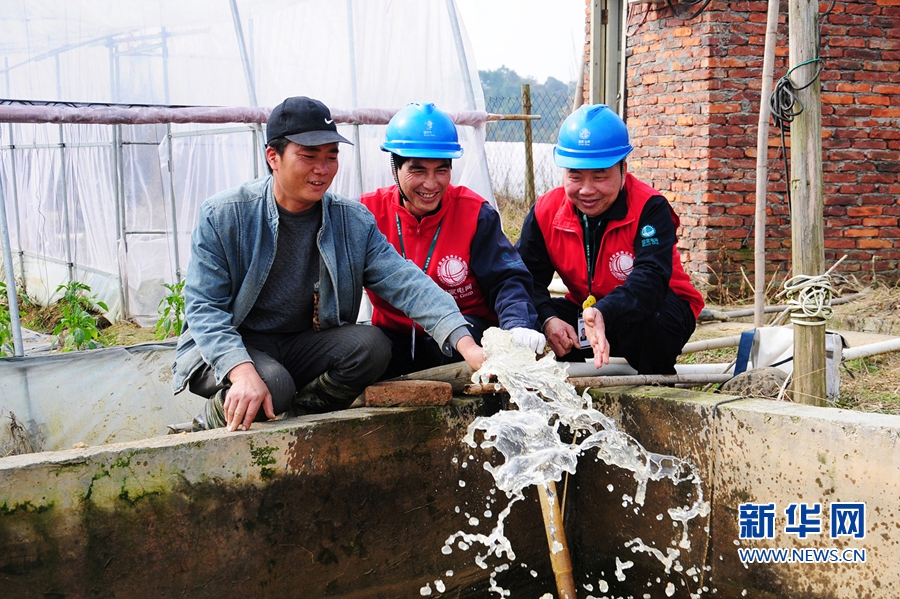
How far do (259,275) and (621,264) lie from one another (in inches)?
60.6

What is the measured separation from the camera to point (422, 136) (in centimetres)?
365

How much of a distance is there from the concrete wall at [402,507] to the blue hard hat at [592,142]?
97 cm

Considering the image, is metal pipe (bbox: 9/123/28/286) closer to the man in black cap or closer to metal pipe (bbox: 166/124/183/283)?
metal pipe (bbox: 166/124/183/283)

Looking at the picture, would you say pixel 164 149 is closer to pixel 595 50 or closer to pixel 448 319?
pixel 595 50

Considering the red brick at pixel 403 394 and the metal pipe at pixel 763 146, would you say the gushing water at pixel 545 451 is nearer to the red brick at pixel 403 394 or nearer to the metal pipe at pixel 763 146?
the red brick at pixel 403 394

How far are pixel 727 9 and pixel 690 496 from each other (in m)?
4.56

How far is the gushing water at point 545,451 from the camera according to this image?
326cm

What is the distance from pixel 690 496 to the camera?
324cm

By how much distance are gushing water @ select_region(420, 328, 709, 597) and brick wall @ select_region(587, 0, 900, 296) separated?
147 inches

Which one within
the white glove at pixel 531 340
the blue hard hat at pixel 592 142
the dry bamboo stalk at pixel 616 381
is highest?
the blue hard hat at pixel 592 142

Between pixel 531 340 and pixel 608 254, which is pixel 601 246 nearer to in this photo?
pixel 608 254

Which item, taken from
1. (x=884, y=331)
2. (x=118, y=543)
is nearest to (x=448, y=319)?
(x=118, y=543)

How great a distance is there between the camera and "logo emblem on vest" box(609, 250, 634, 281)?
380 centimetres

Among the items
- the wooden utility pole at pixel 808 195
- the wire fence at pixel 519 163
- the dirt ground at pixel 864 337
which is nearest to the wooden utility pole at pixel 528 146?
the wire fence at pixel 519 163
